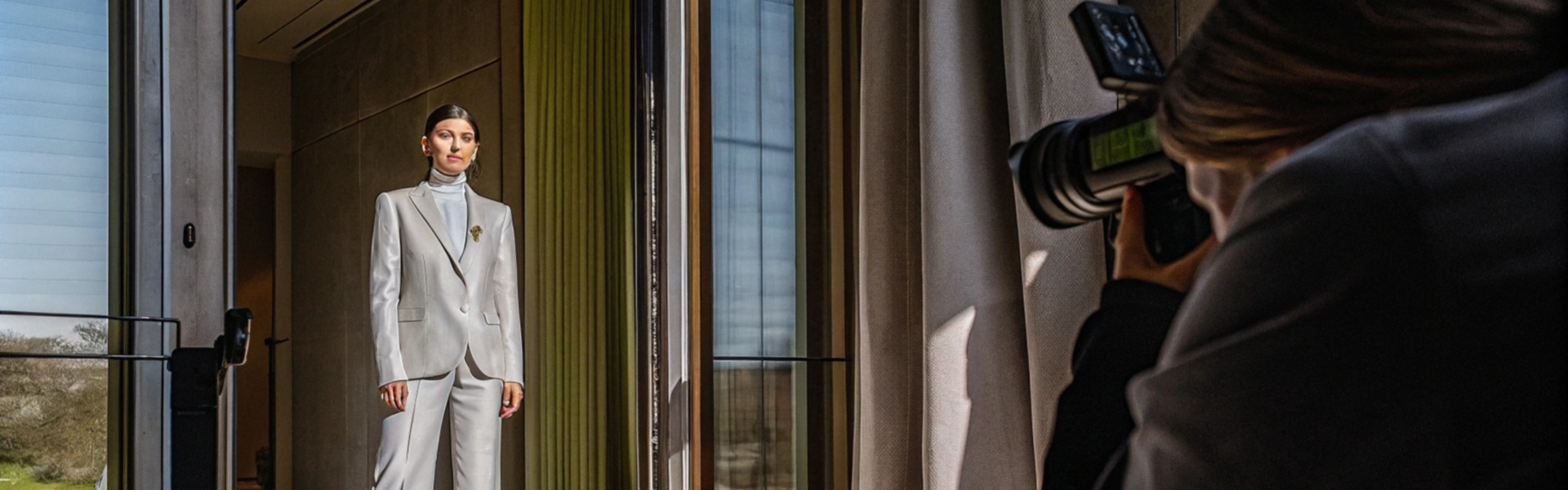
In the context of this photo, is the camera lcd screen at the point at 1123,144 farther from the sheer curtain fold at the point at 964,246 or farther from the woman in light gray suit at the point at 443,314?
the woman in light gray suit at the point at 443,314

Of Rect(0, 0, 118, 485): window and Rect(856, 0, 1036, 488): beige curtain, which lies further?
Rect(0, 0, 118, 485): window

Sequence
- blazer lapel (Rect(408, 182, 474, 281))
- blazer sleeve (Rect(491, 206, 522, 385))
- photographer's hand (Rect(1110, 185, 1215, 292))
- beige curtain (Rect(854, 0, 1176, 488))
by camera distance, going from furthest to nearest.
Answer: blazer sleeve (Rect(491, 206, 522, 385)) → blazer lapel (Rect(408, 182, 474, 281)) → beige curtain (Rect(854, 0, 1176, 488)) → photographer's hand (Rect(1110, 185, 1215, 292))

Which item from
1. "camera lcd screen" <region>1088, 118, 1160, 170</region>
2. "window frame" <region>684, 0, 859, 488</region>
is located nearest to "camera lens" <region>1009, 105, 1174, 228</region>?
"camera lcd screen" <region>1088, 118, 1160, 170</region>

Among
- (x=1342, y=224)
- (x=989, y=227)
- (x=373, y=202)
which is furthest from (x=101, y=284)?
(x=1342, y=224)

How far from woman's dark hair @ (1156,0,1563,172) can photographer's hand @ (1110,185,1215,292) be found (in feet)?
0.28

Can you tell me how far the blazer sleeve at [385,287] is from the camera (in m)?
2.15

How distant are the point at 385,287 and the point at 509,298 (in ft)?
0.83

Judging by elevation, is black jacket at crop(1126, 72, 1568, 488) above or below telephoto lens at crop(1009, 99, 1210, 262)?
below

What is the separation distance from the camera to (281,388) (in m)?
2.02

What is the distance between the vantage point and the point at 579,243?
2.45 meters

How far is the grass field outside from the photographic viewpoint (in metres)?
1.75

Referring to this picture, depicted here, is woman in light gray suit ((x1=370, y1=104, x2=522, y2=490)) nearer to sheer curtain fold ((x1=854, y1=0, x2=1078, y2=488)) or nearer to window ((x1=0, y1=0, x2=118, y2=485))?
window ((x1=0, y1=0, x2=118, y2=485))

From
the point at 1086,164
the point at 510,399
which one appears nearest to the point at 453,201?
the point at 510,399

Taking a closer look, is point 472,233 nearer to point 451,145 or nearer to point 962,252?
point 451,145
